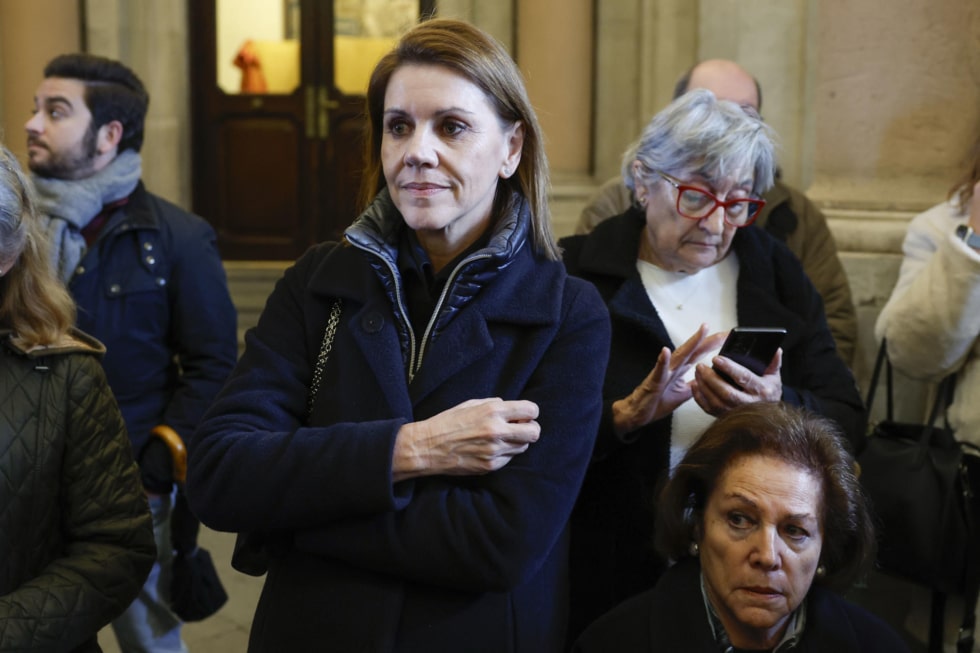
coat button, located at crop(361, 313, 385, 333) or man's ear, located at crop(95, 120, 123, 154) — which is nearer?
coat button, located at crop(361, 313, 385, 333)

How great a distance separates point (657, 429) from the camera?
2.45 metres

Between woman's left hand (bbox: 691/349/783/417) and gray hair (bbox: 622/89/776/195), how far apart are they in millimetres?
436

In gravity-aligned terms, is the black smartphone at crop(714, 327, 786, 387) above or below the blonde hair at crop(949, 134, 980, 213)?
below

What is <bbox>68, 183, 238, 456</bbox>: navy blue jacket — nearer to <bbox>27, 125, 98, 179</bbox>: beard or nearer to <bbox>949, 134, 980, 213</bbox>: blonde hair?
<bbox>27, 125, 98, 179</bbox>: beard

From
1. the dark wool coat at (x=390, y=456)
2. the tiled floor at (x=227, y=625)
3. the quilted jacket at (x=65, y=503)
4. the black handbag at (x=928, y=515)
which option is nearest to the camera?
the dark wool coat at (x=390, y=456)

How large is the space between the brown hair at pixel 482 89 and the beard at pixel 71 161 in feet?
5.41

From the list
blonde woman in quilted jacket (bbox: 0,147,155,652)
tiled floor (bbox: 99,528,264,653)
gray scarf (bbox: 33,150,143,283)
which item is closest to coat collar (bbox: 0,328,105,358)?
blonde woman in quilted jacket (bbox: 0,147,155,652)

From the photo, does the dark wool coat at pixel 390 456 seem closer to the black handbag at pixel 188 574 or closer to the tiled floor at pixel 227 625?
the black handbag at pixel 188 574

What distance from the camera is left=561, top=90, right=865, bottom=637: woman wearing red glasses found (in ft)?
8.02

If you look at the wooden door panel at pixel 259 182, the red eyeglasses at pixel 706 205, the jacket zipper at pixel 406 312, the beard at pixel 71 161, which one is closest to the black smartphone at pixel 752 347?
the red eyeglasses at pixel 706 205

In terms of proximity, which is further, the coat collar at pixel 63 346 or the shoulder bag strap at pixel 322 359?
the coat collar at pixel 63 346

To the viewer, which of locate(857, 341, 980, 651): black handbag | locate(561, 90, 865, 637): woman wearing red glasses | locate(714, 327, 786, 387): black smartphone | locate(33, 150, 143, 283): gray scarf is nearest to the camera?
locate(714, 327, 786, 387): black smartphone

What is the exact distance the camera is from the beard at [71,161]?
139 inches

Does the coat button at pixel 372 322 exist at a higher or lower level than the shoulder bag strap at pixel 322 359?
higher
